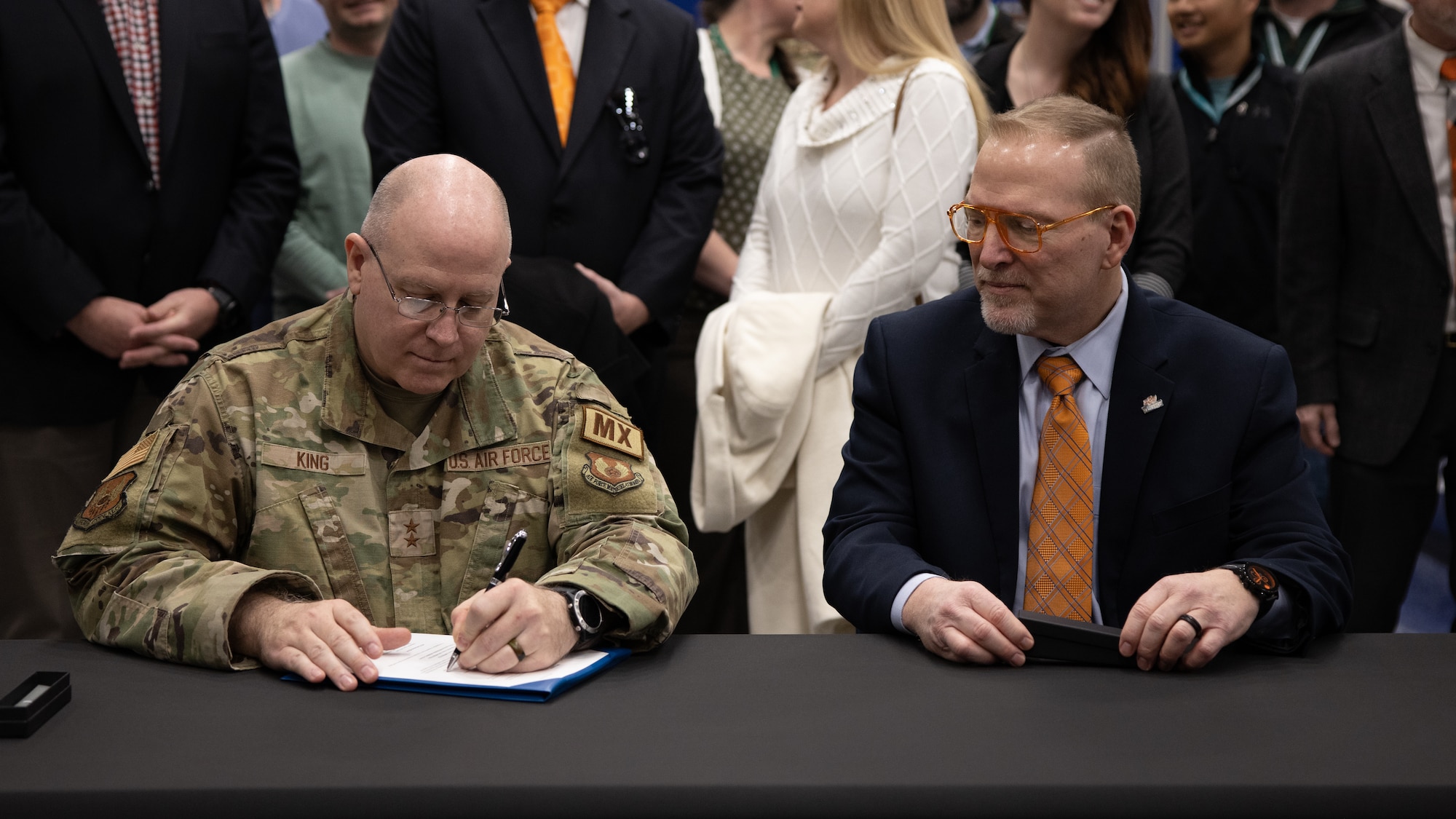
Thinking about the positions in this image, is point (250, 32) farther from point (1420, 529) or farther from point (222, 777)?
point (1420, 529)

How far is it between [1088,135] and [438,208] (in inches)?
38.9

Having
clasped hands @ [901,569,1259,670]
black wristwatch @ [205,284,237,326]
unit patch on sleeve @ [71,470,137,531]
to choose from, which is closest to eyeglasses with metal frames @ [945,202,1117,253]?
clasped hands @ [901,569,1259,670]

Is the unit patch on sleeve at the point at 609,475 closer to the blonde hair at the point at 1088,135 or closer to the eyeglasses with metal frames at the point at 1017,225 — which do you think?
the eyeglasses with metal frames at the point at 1017,225

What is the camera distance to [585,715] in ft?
5.33

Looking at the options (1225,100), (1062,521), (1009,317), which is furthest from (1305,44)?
(1062,521)

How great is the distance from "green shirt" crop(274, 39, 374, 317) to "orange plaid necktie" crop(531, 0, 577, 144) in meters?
0.63

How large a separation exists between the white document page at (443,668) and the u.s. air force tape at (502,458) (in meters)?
0.31

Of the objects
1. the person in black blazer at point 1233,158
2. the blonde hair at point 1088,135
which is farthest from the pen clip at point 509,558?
the person in black blazer at point 1233,158

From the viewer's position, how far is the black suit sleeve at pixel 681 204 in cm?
320

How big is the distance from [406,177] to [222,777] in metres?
0.96

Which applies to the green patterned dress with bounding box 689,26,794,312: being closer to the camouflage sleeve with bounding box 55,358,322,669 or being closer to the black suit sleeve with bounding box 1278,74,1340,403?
the black suit sleeve with bounding box 1278,74,1340,403

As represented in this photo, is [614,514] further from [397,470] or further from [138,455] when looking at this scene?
[138,455]

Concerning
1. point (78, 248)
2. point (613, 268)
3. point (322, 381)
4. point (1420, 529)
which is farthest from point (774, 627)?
point (78, 248)

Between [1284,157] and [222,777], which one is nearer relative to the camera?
[222,777]
